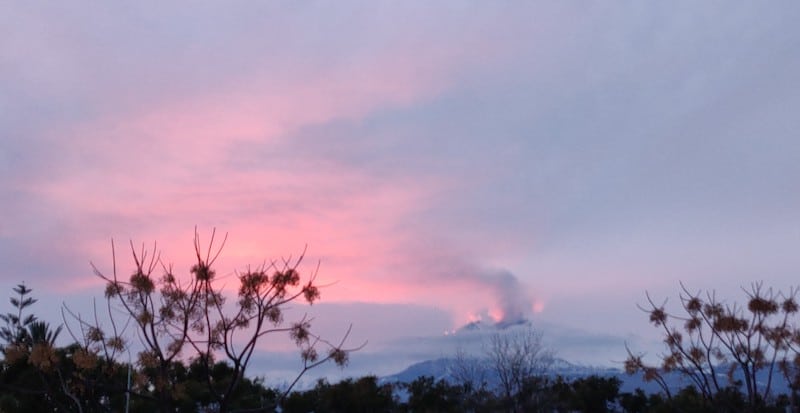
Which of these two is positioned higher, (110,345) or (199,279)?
(199,279)

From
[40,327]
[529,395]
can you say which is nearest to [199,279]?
[40,327]

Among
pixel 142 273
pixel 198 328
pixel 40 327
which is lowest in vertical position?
pixel 198 328

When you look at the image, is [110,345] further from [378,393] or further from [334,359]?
[378,393]

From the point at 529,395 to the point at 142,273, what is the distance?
2972 centimetres

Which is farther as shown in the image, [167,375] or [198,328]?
[198,328]

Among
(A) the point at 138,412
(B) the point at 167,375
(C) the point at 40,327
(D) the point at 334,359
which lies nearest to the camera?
(B) the point at 167,375

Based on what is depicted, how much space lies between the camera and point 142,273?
8938 mm

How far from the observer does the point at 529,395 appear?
118 ft

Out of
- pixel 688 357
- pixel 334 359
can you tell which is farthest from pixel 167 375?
pixel 688 357

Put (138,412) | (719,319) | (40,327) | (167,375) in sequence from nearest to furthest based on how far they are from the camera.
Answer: (167,375)
(719,319)
(138,412)
(40,327)

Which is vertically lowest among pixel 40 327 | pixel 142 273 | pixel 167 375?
pixel 167 375

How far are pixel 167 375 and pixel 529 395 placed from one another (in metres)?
29.6

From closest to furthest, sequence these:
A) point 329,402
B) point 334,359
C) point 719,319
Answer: point 334,359
point 719,319
point 329,402

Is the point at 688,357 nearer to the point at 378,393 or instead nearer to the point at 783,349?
the point at 783,349
